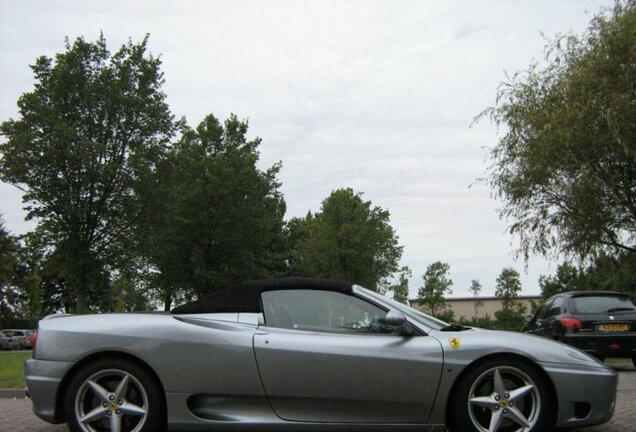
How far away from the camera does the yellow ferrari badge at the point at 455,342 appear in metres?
4.57

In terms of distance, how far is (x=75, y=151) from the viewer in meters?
25.5

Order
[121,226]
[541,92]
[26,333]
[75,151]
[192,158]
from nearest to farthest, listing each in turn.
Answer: [541,92] < [75,151] < [121,226] < [192,158] < [26,333]

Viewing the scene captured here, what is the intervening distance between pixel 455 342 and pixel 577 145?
14615 mm

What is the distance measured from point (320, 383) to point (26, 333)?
46827 millimetres

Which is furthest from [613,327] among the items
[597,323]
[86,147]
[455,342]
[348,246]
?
[348,246]

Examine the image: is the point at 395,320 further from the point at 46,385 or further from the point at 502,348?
the point at 46,385

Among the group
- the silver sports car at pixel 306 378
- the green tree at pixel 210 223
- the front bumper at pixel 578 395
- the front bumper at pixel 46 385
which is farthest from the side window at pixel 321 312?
the green tree at pixel 210 223

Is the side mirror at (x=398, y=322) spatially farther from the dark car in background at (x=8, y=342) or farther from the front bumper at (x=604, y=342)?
the dark car in background at (x=8, y=342)

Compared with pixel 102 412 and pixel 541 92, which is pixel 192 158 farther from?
pixel 102 412

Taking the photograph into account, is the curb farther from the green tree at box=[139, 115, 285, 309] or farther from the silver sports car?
the green tree at box=[139, 115, 285, 309]

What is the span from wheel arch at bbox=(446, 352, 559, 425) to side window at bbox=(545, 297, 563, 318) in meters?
7.30

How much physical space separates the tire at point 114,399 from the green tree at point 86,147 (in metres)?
22.2

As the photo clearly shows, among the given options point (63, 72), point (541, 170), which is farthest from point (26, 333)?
point (541, 170)

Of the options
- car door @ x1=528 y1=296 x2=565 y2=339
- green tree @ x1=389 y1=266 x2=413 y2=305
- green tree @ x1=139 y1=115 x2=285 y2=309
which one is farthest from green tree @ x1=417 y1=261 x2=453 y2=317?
car door @ x1=528 y1=296 x2=565 y2=339
